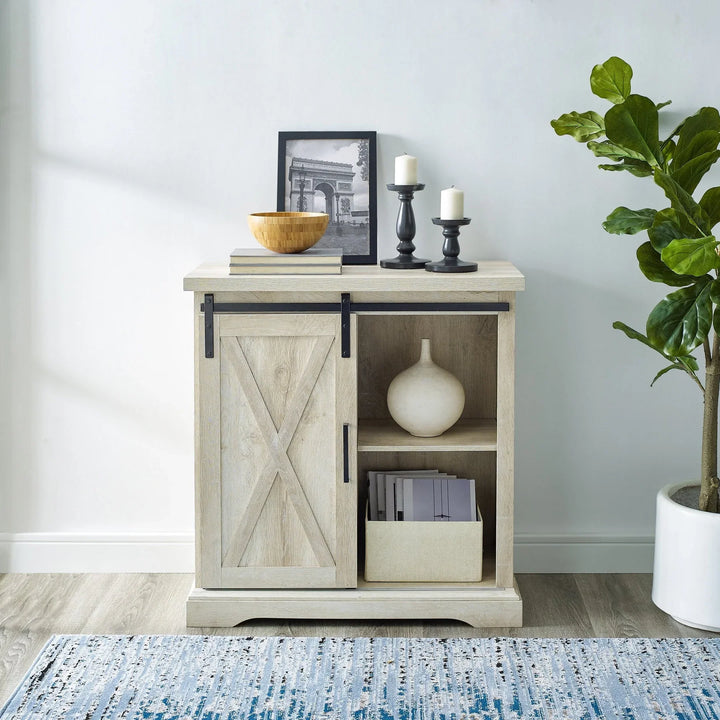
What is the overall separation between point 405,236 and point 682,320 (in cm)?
80

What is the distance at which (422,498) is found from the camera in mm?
2832

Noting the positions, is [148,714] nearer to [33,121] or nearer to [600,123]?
[33,121]

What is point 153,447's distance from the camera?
3066 mm

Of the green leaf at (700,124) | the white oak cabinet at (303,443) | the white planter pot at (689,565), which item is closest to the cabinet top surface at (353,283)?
the white oak cabinet at (303,443)

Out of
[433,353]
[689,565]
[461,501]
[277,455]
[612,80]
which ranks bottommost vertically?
[689,565]

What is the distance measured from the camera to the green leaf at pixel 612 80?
8.57ft

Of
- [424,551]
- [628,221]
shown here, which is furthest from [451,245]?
[424,551]

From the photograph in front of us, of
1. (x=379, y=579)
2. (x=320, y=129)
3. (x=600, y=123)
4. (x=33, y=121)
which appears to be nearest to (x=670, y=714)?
(x=379, y=579)

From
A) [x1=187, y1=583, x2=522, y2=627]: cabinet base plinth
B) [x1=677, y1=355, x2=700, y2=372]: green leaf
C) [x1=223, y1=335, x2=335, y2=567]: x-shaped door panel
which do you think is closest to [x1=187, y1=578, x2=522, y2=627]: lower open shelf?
[x1=187, y1=583, x2=522, y2=627]: cabinet base plinth

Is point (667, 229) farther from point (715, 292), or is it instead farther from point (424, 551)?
point (424, 551)

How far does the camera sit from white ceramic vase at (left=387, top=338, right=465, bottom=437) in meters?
2.73

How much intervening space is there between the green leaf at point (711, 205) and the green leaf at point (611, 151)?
20cm

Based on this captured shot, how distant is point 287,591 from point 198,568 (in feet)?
0.84

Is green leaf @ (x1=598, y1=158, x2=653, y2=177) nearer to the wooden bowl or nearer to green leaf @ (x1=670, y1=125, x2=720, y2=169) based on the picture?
green leaf @ (x1=670, y1=125, x2=720, y2=169)
